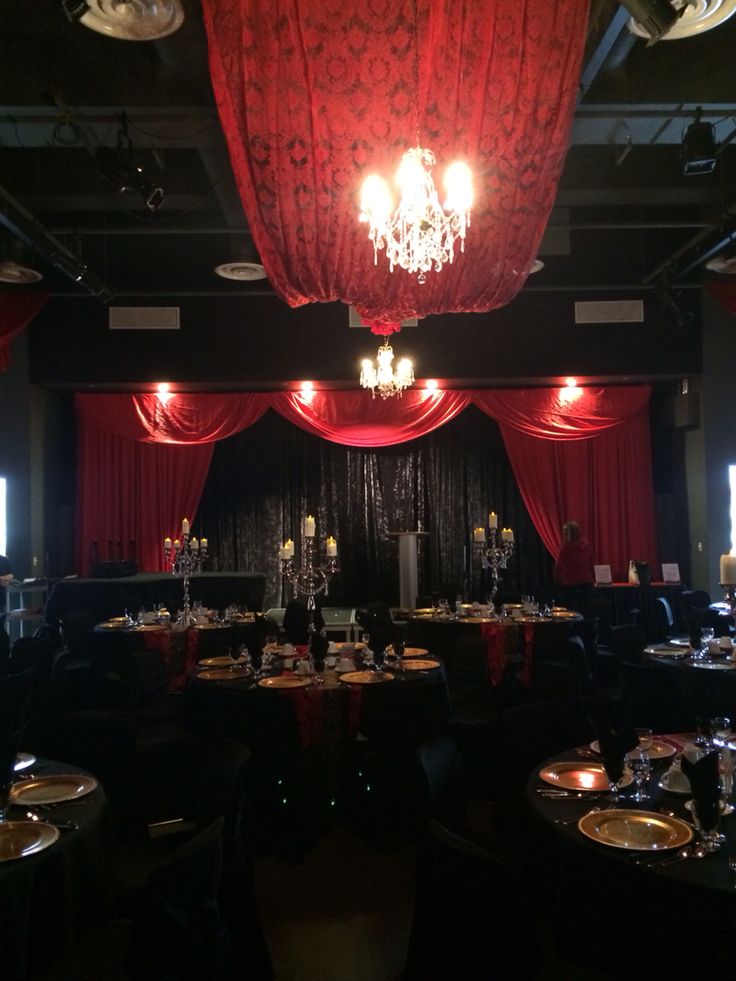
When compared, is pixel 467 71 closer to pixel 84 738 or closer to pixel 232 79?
pixel 232 79

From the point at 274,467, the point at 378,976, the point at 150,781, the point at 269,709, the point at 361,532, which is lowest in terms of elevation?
the point at 378,976

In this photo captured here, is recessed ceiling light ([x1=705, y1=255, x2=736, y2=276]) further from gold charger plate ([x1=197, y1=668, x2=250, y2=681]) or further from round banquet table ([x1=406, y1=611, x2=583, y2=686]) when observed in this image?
gold charger plate ([x1=197, y1=668, x2=250, y2=681])

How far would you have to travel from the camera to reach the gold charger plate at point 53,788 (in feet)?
10.1

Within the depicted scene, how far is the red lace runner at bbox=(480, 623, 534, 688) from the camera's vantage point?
691cm

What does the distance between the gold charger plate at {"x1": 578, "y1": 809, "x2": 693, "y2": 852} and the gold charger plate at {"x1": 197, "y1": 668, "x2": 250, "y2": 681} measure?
2.69 m

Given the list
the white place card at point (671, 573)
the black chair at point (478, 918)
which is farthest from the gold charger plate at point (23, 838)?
the white place card at point (671, 573)

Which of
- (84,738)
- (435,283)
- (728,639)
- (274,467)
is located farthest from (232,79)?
(274,467)

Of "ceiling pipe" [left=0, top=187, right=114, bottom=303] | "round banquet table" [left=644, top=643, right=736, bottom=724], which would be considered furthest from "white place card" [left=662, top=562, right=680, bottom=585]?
"ceiling pipe" [left=0, top=187, right=114, bottom=303]

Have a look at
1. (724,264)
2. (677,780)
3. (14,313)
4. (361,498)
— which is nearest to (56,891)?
(677,780)

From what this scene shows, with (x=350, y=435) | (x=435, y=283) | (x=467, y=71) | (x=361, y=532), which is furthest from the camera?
(x=361, y=532)

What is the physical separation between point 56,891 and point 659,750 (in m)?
2.34

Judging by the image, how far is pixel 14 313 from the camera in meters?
8.68

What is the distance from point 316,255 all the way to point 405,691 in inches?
98.9

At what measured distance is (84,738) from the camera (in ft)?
12.7
